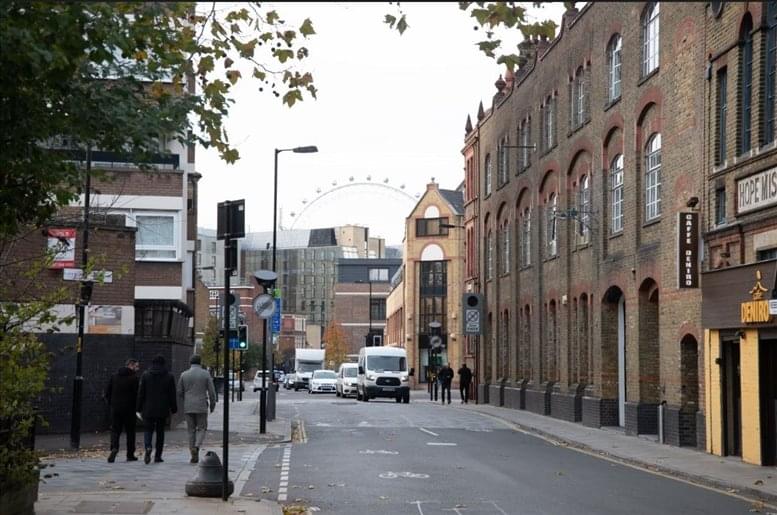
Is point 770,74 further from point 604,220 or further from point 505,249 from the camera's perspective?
point 505,249

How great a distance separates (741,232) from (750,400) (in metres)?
3.26

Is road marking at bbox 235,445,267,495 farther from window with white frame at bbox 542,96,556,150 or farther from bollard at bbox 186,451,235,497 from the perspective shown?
window with white frame at bbox 542,96,556,150

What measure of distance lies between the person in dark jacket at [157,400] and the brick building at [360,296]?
12283 centimetres

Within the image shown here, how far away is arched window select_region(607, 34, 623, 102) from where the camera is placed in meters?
35.9

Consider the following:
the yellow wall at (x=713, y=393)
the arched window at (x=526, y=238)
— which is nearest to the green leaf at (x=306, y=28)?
Result: the yellow wall at (x=713, y=393)

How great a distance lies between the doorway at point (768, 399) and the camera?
76.7 feet

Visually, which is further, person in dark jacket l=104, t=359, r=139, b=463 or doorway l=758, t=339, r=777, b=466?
doorway l=758, t=339, r=777, b=466

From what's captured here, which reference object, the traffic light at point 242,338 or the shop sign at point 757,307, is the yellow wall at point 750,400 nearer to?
the shop sign at point 757,307

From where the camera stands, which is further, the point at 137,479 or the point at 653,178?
the point at 653,178

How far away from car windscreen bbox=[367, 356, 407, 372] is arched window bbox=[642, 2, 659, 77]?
90.4 ft

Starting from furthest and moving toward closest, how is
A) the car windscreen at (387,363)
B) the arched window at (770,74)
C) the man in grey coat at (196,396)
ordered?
the car windscreen at (387,363)
the arched window at (770,74)
the man in grey coat at (196,396)

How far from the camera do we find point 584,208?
130ft

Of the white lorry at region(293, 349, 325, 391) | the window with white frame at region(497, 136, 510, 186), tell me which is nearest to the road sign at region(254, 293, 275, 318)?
the window with white frame at region(497, 136, 510, 186)

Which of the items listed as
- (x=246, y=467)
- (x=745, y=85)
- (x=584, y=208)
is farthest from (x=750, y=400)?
(x=584, y=208)
